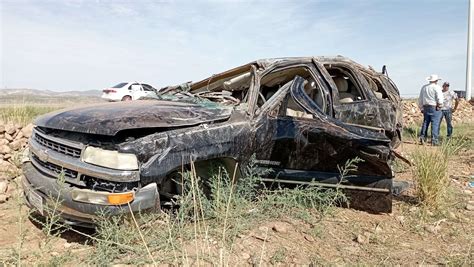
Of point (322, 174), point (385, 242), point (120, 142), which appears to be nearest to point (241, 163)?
point (322, 174)

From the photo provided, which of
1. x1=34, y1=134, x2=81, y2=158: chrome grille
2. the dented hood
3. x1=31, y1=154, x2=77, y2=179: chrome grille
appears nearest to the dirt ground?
x1=31, y1=154, x2=77, y2=179: chrome grille

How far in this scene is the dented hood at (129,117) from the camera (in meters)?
2.93

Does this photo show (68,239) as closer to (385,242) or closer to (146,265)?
(146,265)

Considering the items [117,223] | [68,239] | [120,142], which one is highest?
[120,142]

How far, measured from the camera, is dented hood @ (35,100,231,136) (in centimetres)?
293

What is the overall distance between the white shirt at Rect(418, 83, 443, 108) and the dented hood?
7677mm

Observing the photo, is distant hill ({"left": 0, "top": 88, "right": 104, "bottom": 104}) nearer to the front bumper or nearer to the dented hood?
the dented hood

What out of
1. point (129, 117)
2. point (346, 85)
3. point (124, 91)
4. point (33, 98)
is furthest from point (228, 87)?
point (33, 98)

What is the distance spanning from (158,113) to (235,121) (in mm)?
759

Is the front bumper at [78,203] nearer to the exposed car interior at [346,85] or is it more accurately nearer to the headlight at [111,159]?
the headlight at [111,159]

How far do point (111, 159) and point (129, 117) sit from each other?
0.40 m

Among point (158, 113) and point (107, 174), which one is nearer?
point (107, 174)

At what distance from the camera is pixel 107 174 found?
9.14 ft

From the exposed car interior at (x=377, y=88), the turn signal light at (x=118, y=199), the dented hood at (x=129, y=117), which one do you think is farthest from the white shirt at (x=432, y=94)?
the turn signal light at (x=118, y=199)
